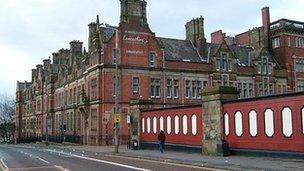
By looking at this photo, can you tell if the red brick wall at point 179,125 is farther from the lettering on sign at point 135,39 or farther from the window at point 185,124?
the lettering on sign at point 135,39

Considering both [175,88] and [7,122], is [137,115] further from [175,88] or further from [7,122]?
[7,122]

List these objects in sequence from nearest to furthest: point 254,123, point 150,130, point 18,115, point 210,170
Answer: point 210,170, point 254,123, point 150,130, point 18,115

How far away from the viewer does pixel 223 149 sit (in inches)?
1021

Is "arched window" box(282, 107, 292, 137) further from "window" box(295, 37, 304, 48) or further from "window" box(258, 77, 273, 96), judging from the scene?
"window" box(295, 37, 304, 48)

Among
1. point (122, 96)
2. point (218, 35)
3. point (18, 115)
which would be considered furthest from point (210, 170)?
point (18, 115)

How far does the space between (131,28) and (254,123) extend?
34.1 meters

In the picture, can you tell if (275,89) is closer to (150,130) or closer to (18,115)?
(150,130)

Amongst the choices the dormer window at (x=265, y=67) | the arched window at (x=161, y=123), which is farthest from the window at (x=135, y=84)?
the dormer window at (x=265, y=67)

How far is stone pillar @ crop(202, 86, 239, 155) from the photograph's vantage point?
2659cm

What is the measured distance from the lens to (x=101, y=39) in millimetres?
55531

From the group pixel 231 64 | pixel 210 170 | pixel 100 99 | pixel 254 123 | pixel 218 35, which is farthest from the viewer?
pixel 218 35

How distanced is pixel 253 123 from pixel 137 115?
16.2 metres

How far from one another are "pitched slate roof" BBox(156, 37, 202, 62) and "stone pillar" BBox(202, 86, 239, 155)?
3231 cm

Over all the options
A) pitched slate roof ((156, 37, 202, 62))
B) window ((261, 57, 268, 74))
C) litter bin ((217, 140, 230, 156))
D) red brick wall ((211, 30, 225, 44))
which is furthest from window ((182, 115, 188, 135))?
red brick wall ((211, 30, 225, 44))
